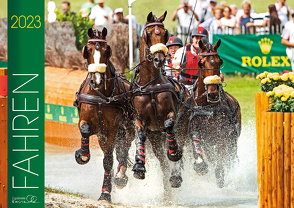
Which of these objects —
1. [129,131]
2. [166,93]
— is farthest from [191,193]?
[166,93]

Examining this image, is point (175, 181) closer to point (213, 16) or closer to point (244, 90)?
point (244, 90)

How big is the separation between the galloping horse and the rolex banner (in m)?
7.77

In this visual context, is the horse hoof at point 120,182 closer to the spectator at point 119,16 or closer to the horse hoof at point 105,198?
the horse hoof at point 105,198

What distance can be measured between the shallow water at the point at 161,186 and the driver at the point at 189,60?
3.87 ft

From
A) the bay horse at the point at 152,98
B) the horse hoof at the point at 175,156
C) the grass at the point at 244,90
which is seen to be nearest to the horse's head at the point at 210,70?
the bay horse at the point at 152,98

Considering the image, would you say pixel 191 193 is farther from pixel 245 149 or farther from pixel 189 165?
pixel 245 149

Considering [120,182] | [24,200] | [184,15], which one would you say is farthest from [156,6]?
[24,200]

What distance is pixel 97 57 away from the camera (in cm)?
571

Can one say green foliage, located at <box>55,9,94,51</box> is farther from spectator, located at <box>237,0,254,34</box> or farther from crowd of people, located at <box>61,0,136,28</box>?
spectator, located at <box>237,0,254,34</box>

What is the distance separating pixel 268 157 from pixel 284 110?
0.51m

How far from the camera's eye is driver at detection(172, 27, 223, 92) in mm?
7219

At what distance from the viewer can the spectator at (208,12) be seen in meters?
14.7

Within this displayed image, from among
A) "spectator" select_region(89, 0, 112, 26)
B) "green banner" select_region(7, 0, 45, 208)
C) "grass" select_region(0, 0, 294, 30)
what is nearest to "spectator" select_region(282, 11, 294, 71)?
"spectator" select_region(89, 0, 112, 26)

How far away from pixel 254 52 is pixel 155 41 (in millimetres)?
9702
